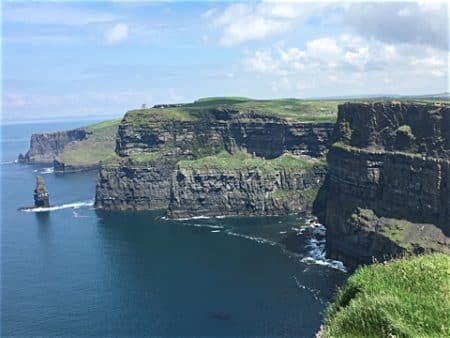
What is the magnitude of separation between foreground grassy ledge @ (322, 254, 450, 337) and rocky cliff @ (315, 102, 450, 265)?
106 metres

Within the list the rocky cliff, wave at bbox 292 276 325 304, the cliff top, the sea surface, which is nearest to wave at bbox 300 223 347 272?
the sea surface

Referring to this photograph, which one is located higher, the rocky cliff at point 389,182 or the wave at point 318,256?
the rocky cliff at point 389,182

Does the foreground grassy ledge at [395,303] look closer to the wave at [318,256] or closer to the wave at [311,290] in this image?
the wave at [311,290]

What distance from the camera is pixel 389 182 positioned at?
527 feet

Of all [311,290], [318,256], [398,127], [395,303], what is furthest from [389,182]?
[395,303]

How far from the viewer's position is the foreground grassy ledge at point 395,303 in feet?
87.1

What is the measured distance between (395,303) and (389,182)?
5447 inches

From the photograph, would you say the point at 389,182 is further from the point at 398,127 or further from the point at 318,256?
the point at 318,256

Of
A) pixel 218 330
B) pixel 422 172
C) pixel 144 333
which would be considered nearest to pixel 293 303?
pixel 218 330

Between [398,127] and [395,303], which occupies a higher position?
[395,303]

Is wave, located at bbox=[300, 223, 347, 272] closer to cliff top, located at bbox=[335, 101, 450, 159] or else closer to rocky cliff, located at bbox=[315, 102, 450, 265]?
rocky cliff, located at bbox=[315, 102, 450, 265]

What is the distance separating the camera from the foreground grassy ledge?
2656 cm

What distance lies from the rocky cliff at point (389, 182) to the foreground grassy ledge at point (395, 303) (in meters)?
106

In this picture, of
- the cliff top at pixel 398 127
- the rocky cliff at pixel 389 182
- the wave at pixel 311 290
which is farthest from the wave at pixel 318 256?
the cliff top at pixel 398 127
